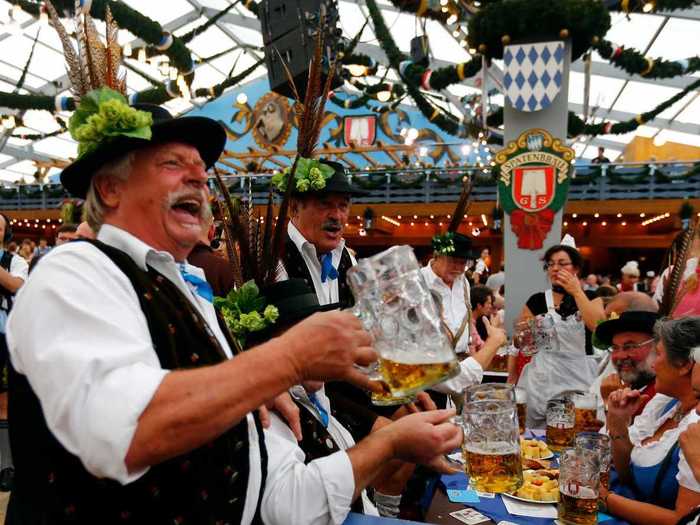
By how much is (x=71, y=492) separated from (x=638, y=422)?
1833 mm

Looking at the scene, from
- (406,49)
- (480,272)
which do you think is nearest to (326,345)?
(480,272)

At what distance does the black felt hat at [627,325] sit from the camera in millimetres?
2082

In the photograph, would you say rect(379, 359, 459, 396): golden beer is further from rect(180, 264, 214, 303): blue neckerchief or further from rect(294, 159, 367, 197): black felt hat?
rect(294, 159, 367, 197): black felt hat

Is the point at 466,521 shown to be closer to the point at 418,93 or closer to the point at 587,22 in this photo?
the point at 587,22

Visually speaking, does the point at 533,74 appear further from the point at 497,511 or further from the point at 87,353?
the point at 87,353

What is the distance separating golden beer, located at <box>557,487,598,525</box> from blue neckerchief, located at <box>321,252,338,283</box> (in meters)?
1.04

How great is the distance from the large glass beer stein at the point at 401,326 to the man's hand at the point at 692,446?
806 mm

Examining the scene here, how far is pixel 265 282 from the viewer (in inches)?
49.8

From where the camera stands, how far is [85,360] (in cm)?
67

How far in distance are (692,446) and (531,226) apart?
3934mm

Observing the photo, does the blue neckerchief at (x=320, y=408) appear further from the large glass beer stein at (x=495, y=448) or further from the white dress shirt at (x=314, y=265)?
Result: the white dress shirt at (x=314, y=265)

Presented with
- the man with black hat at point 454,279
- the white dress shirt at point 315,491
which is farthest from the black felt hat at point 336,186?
the white dress shirt at point 315,491

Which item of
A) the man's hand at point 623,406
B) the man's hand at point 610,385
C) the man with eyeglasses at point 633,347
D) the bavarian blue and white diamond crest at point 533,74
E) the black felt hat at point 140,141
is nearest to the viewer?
the black felt hat at point 140,141

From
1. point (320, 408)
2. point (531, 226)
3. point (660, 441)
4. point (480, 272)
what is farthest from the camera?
point (480, 272)
